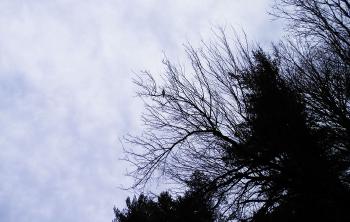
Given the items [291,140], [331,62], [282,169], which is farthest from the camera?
[331,62]

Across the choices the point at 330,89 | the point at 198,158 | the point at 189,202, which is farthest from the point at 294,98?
the point at 189,202

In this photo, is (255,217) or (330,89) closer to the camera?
(255,217)

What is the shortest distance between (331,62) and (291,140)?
2.45 metres

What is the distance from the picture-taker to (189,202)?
744 centimetres

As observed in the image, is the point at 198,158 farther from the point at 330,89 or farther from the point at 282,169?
the point at 330,89

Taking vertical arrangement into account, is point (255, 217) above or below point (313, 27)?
below

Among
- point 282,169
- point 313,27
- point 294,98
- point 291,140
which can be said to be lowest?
point 282,169

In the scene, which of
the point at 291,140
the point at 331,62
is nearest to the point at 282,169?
the point at 291,140

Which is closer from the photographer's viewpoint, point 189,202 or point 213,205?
point 189,202

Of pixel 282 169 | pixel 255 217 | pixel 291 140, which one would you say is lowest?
pixel 255 217

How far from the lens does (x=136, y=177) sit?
8.12 meters

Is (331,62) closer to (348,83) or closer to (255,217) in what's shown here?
(348,83)

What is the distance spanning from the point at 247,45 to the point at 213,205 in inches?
177

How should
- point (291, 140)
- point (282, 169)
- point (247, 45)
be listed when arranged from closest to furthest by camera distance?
point (282, 169), point (291, 140), point (247, 45)
